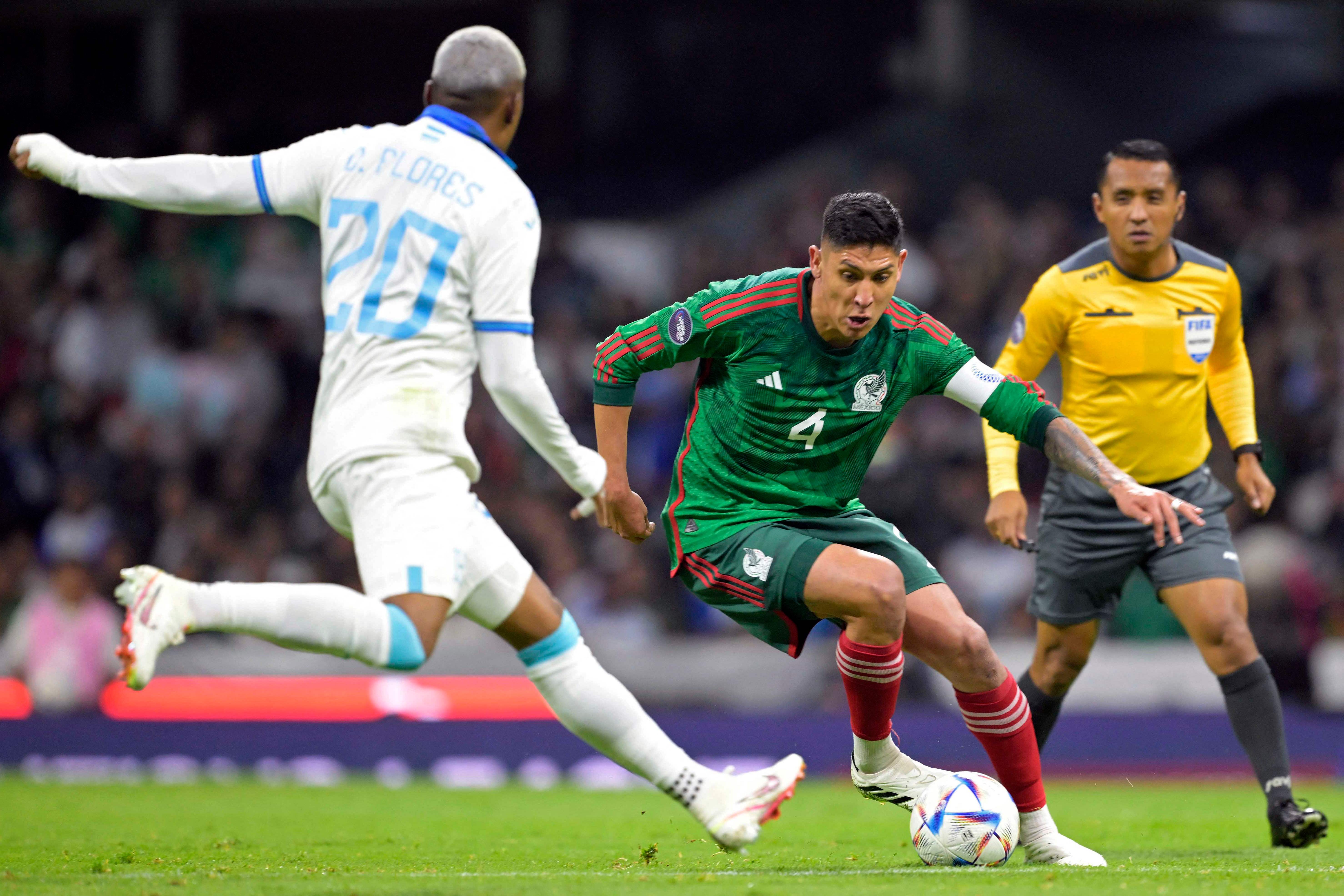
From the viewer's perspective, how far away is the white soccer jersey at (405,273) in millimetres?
4578

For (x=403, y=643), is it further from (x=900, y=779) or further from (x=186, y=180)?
(x=900, y=779)

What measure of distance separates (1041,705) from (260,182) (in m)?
3.92

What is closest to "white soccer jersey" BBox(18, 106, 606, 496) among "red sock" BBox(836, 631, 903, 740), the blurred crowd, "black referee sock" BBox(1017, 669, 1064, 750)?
"red sock" BBox(836, 631, 903, 740)

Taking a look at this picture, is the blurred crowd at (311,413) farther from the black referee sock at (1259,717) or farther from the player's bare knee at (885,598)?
the player's bare knee at (885,598)

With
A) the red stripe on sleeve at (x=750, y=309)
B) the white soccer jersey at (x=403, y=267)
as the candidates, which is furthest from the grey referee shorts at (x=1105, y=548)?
the white soccer jersey at (x=403, y=267)

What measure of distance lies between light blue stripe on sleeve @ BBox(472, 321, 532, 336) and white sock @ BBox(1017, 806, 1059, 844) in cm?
266

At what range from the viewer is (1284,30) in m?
19.8

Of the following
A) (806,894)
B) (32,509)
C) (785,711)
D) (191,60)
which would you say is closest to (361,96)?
(191,60)

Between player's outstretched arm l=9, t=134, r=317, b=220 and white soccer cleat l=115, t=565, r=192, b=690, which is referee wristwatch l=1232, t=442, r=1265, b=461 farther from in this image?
white soccer cleat l=115, t=565, r=192, b=690

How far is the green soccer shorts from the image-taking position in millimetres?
5363

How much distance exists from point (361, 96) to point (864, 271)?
1502 cm

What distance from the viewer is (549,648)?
485 centimetres

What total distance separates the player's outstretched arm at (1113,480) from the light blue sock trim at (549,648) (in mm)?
1797

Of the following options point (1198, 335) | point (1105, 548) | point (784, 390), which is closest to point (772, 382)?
point (784, 390)
